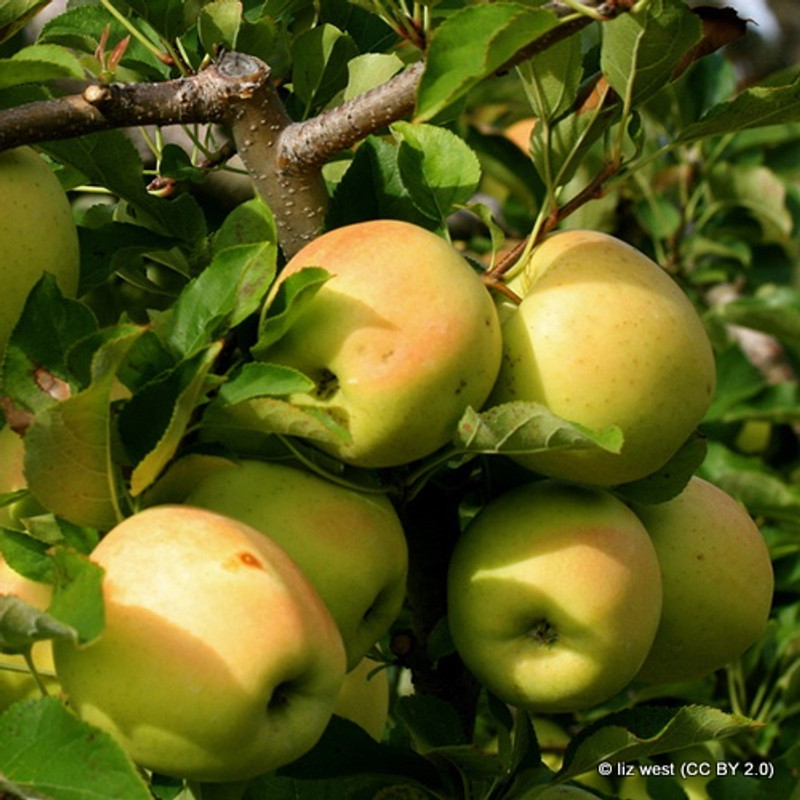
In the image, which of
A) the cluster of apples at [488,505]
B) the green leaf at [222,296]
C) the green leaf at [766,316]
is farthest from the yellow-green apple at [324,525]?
the green leaf at [766,316]

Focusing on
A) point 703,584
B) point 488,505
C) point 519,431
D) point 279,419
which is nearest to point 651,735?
point 703,584

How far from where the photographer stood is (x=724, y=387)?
231 centimetres

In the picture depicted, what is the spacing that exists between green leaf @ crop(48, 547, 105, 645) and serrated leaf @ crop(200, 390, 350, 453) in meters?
0.16

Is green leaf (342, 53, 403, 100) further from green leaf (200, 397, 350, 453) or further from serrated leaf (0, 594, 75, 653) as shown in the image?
serrated leaf (0, 594, 75, 653)

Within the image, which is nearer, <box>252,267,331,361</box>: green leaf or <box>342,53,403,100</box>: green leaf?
<box>252,267,331,361</box>: green leaf

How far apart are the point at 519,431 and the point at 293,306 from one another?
0.19m

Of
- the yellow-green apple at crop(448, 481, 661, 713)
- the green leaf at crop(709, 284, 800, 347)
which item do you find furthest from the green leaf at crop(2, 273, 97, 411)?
the green leaf at crop(709, 284, 800, 347)

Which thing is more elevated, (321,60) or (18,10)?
(18,10)

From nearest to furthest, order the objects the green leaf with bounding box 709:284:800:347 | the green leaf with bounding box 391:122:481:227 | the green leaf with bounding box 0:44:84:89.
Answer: the green leaf with bounding box 0:44:84:89
the green leaf with bounding box 391:122:481:227
the green leaf with bounding box 709:284:800:347

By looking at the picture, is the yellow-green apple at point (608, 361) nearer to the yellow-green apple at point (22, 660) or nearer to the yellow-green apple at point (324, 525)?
the yellow-green apple at point (324, 525)

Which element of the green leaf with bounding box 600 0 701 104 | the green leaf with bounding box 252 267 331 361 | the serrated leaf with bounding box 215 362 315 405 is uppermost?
the green leaf with bounding box 600 0 701 104

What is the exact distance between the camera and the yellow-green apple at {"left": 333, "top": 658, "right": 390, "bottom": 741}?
3.95ft

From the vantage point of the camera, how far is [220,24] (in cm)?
112

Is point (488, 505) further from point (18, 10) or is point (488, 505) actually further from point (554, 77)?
point (18, 10)
